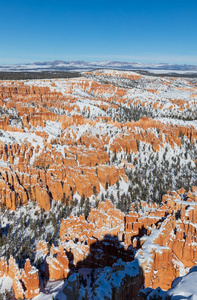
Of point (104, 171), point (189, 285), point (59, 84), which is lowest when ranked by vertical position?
point (104, 171)

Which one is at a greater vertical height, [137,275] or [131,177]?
[137,275]

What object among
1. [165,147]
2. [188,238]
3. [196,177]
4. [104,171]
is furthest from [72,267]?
[165,147]

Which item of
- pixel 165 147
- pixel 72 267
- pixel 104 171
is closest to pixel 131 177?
pixel 104 171

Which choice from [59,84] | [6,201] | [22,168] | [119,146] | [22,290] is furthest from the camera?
[59,84]

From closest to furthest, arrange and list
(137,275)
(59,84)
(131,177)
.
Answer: (137,275), (131,177), (59,84)

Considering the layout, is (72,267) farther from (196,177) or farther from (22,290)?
(196,177)

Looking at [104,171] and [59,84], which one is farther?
[59,84]
